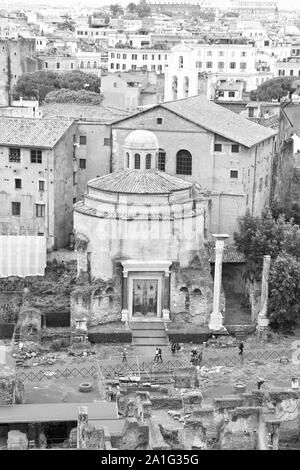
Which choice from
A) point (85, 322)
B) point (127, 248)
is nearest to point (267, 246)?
point (127, 248)

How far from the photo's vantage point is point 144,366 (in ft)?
130

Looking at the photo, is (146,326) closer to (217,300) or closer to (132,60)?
(217,300)

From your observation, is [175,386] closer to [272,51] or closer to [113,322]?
[113,322]

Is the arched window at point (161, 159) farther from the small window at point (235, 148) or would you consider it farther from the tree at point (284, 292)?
the tree at point (284, 292)

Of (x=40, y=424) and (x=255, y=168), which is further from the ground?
(x=255, y=168)

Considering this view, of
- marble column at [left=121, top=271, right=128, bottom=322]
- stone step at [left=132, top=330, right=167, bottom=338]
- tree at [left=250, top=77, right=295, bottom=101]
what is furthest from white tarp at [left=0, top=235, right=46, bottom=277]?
tree at [left=250, top=77, right=295, bottom=101]

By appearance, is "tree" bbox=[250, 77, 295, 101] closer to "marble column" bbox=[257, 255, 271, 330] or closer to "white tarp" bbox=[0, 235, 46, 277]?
"white tarp" bbox=[0, 235, 46, 277]

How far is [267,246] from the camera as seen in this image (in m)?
46.1

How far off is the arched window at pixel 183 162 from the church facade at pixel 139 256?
25.6 feet

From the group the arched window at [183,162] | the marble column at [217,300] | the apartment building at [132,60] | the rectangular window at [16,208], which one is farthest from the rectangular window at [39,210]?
the apartment building at [132,60]

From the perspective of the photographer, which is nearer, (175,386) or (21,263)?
(175,386)

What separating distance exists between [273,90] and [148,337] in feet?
235

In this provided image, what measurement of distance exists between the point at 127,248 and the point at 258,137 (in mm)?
14450

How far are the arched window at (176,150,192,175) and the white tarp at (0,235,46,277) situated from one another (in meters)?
9.50
